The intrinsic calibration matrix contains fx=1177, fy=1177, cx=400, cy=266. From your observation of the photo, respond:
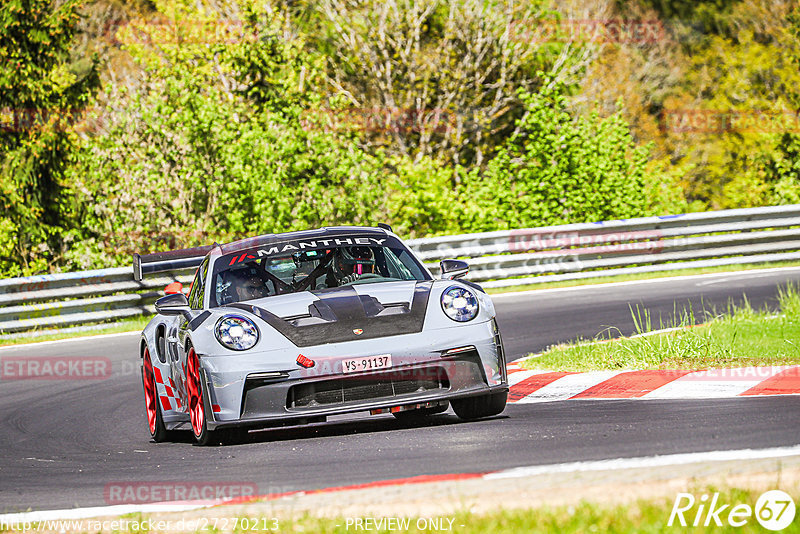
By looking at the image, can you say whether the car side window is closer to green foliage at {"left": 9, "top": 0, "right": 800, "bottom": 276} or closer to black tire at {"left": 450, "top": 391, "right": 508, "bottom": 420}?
black tire at {"left": 450, "top": 391, "right": 508, "bottom": 420}

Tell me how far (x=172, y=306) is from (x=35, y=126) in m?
16.5

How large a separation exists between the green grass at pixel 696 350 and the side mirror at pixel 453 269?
1.71m

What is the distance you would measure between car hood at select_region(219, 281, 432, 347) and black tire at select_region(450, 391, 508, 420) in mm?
721

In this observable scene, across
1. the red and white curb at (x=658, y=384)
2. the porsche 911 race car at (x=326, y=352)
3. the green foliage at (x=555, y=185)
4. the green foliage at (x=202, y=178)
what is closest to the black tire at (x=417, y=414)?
the porsche 911 race car at (x=326, y=352)

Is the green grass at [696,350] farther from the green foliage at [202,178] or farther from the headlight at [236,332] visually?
the green foliage at [202,178]

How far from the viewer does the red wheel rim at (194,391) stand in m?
7.07

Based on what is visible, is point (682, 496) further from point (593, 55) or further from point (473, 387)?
point (593, 55)

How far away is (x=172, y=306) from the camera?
7.77m

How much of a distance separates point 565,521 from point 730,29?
49733 millimetres

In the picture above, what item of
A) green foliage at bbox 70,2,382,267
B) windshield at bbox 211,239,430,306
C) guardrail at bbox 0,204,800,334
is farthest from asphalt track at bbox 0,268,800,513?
green foliage at bbox 70,2,382,267

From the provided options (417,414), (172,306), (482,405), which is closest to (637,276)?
(417,414)

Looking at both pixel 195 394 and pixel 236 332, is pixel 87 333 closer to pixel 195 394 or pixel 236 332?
pixel 195 394

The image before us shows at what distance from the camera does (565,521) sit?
407cm

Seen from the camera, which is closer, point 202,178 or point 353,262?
point 353,262
